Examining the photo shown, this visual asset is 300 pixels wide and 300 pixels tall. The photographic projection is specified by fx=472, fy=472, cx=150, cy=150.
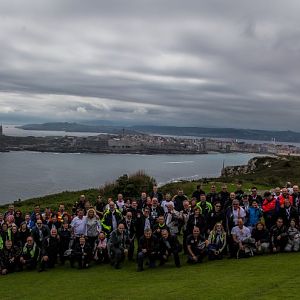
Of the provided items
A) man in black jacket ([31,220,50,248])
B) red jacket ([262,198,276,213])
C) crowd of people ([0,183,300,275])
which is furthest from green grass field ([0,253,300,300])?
red jacket ([262,198,276,213])

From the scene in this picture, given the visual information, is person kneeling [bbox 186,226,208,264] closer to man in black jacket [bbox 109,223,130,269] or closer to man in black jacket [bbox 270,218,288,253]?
man in black jacket [bbox 109,223,130,269]

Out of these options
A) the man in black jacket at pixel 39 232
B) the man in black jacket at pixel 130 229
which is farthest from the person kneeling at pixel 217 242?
the man in black jacket at pixel 39 232

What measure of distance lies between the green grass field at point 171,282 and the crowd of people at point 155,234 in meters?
0.40

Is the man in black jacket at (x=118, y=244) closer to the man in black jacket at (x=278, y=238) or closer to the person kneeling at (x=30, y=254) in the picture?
the person kneeling at (x=30, y=254)

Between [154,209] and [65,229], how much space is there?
2.87 meters

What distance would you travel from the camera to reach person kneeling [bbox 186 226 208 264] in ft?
44.9

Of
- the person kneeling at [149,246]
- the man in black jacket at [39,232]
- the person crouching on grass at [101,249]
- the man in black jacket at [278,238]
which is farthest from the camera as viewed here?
the man in black jacket at [39,232]

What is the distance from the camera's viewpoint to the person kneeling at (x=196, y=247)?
13690 millimetres

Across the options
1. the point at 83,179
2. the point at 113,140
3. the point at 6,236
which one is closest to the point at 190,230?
the point at 6,236

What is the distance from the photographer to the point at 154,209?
1520 centimetres

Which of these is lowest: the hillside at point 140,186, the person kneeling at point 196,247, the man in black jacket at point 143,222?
the hillside at point 140,186

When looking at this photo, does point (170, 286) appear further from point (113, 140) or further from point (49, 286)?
point (113, 140)

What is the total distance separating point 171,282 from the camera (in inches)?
456

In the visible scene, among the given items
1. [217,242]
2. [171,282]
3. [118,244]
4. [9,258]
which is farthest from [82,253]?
[217,242]
